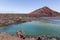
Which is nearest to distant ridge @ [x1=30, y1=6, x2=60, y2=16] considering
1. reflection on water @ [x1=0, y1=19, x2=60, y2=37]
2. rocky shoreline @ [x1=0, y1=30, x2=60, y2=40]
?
reflection on water @ [x1=0, y1=19, x2=60, y2=37]

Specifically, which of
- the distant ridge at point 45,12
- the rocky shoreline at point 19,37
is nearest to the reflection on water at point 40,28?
the rocky shoreline at point 19,37

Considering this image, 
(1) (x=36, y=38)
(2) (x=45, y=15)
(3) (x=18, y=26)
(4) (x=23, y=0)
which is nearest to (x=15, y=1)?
(4) (x=23, y=0)

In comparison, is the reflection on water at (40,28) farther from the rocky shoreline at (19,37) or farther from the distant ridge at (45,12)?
the distant ridge at (45,12)

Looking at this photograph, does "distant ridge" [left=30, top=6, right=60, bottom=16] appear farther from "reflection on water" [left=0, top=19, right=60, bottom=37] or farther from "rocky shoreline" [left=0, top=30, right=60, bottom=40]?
"rocky shoreline" [left=0, top=30, right=60, bottom=40]

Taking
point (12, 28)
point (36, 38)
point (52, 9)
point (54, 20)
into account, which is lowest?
point (36, 38)

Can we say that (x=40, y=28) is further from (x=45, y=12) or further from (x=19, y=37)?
(x=19, y=37)

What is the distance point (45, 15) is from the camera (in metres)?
4.44

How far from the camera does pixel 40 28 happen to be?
442 cm

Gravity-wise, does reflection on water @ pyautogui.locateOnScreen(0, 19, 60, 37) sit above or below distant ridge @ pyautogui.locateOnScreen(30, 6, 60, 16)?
below

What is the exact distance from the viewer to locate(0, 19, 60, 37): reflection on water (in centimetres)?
440

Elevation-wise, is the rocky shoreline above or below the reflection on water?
below

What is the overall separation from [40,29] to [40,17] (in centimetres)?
42

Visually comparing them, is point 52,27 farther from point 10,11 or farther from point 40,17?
point 10,11

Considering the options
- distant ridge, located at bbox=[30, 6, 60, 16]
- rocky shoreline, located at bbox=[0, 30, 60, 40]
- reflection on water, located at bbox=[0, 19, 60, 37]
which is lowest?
rocky shoreline, located at bbox=[0, 30, 60, 40]
